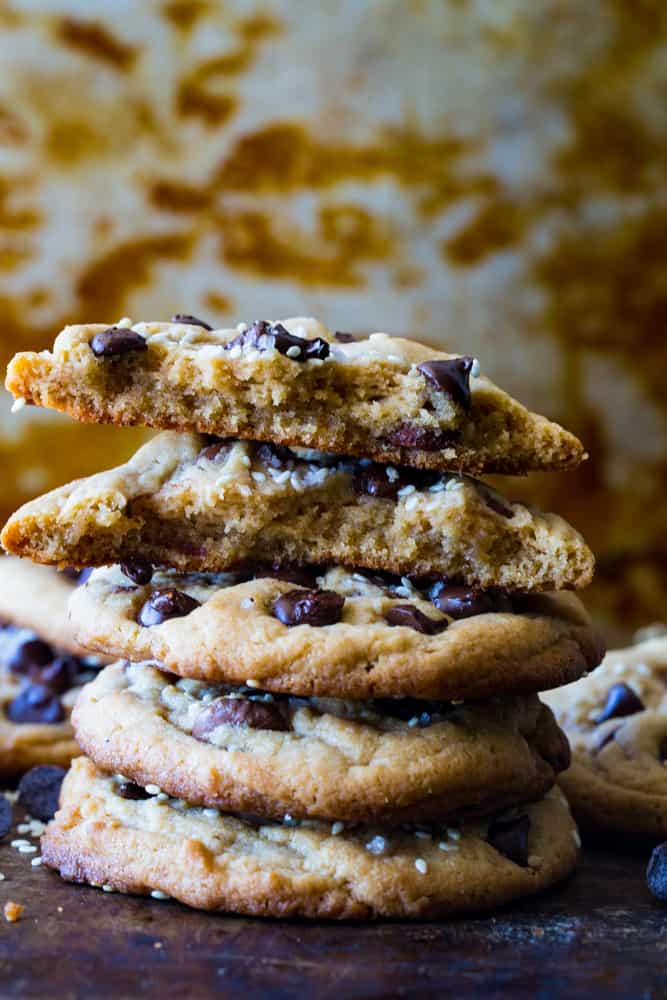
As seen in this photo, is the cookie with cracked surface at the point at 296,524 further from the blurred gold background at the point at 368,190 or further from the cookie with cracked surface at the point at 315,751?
the blurred gold background at the point at 368,190

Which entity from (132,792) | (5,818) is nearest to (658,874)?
(132,792)

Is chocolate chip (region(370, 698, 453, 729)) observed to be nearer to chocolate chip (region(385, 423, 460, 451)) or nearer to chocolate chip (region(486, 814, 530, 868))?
chocolate chip (region(486, 814, 530, 868))

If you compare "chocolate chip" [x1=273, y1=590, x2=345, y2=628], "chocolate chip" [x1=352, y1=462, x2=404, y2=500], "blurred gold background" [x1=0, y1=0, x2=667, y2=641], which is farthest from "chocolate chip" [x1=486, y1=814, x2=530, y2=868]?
"blurred gold background" [x1=0, y1=0, x2=667, y2=641]

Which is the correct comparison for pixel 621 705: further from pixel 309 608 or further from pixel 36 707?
pixel 36 707

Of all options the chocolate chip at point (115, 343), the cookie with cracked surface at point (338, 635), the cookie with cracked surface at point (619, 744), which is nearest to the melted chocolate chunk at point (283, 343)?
the chocolate chip at point (115, 343)

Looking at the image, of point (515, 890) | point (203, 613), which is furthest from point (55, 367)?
point (515, 890)

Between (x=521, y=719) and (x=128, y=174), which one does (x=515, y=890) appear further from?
(x=128, y=174)

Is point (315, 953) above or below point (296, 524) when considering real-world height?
below

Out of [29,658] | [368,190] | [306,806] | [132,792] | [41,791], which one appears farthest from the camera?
[368,190]
